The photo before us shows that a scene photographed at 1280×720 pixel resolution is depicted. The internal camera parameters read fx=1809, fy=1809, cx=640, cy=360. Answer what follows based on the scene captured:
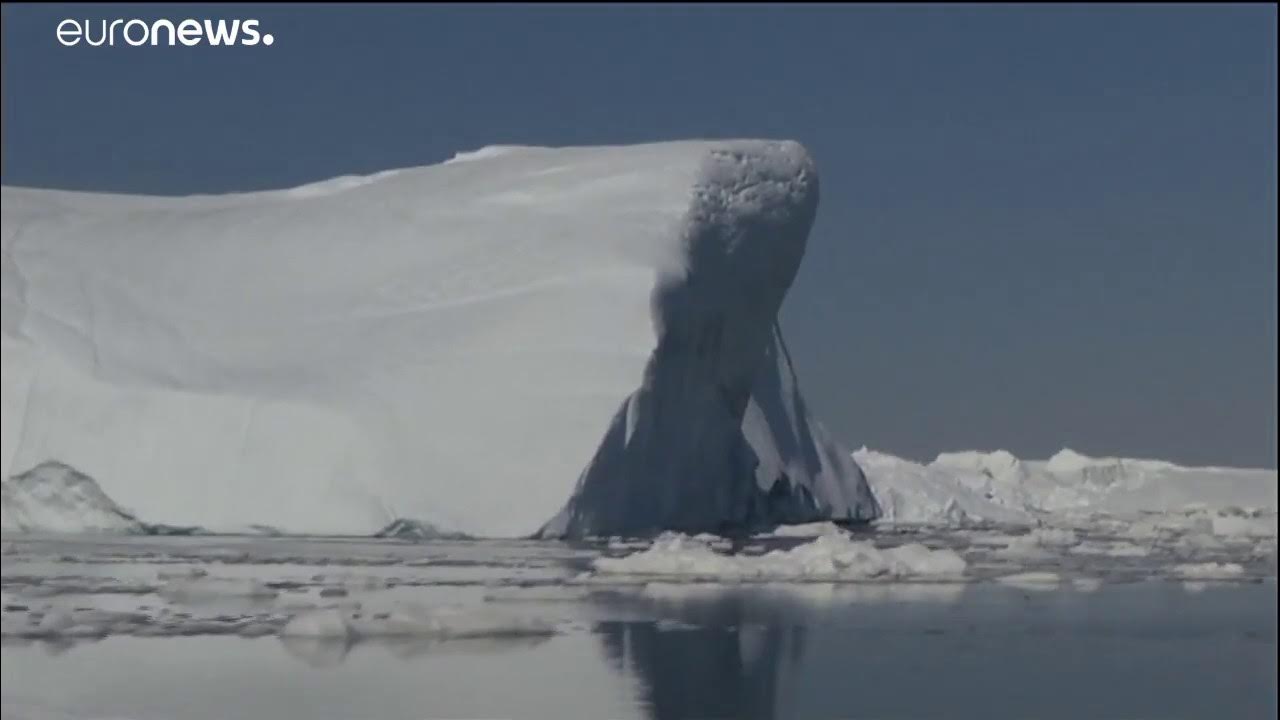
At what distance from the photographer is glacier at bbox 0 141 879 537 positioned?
1467cm

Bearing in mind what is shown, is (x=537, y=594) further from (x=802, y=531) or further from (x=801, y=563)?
(x=802, y=531)

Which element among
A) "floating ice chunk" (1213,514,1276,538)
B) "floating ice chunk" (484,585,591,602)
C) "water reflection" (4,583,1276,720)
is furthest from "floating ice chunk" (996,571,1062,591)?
"floating ice chunk" (1213,514,1276,538)

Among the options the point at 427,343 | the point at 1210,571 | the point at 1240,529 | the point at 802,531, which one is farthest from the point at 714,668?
the point at 1240,529

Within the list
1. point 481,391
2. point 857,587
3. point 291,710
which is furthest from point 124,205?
point 291,710

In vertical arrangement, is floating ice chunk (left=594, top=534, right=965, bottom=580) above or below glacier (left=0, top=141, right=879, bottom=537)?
below

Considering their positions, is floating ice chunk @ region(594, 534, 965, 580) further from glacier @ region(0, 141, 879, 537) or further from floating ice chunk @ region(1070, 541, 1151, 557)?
floating ice chunk @ region(1070, 541, 1151, 557)

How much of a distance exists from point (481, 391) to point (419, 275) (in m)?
1.85

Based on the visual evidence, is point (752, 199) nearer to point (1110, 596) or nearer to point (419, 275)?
point (419, 275)

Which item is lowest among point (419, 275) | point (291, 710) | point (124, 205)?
point (291, 710)

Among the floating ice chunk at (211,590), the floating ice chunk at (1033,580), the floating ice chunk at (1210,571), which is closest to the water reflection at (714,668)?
the floating ice chunk at (211,590)

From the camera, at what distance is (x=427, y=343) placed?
16.0 meters

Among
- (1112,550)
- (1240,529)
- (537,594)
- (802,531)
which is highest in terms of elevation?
(1240,529)

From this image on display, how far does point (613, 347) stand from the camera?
15.6 m

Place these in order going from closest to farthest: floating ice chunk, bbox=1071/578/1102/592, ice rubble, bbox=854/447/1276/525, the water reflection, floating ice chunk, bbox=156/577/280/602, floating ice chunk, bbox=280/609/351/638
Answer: the water reflection, floating ice chunk, bbox=280/609/351/638, floating ice chunk, bbox=156/577/280/602, floating ice chunk, bbox=1071/578/1102/592, ice rubble, bbox=854/447/1276/525
